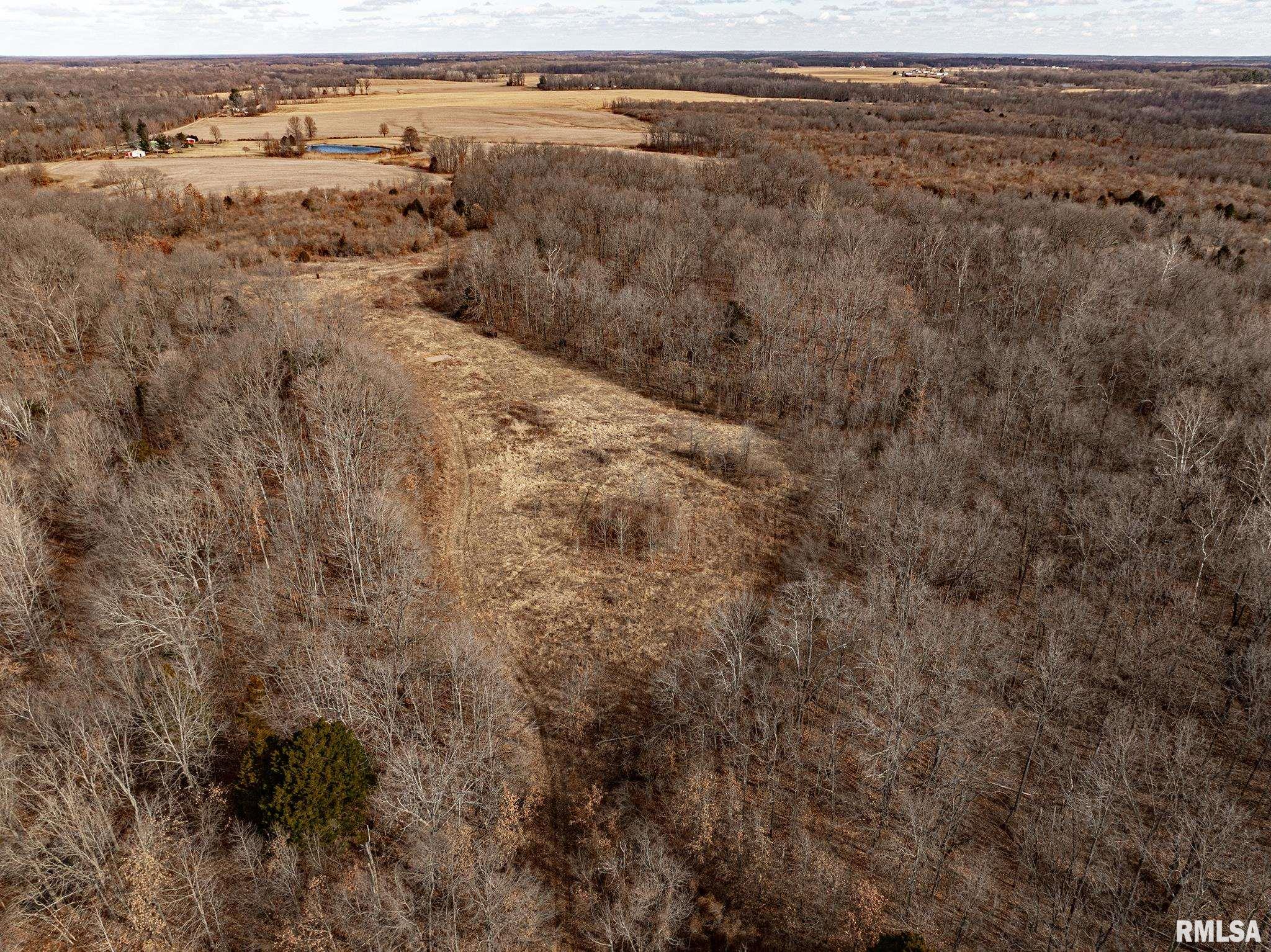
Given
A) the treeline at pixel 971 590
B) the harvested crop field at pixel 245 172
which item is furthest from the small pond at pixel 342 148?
the treeline at pixel 971 590

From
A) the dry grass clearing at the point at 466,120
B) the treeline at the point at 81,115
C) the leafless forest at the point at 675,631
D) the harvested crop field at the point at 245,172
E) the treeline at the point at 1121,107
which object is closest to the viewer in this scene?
the leafless forest at the point at 675,631

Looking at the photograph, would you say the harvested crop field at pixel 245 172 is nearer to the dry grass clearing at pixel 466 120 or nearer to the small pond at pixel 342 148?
the small pond at pixel 342 148

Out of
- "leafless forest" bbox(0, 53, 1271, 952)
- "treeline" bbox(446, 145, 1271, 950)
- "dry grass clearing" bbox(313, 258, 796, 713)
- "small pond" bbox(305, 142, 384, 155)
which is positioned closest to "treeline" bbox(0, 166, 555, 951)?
"leafless forest" bbox(0, 53, 1271, 952)

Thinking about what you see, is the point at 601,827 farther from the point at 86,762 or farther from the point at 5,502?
the point at 5,502

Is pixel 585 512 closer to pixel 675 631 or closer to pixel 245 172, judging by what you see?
pixel 675 631

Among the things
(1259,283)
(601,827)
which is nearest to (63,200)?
(601,827)

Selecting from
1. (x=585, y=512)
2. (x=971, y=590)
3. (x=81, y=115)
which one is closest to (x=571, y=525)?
(x=585, y=512)

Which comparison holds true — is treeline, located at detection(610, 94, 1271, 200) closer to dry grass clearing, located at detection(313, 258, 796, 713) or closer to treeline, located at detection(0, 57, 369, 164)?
dry grass clearing, located at detection(313, 258, 796, 713)
